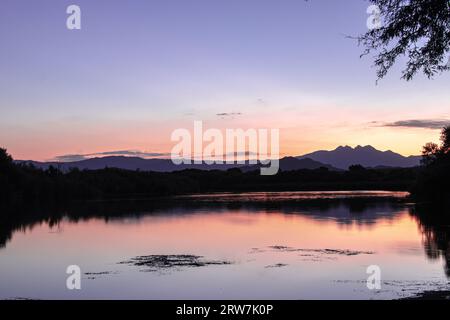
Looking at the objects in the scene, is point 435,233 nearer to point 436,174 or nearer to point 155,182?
point 436,174

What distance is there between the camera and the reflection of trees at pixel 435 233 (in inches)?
805

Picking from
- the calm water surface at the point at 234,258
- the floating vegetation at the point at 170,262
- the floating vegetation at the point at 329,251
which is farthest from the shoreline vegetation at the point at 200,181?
the floating vegetation at the point at 170,262

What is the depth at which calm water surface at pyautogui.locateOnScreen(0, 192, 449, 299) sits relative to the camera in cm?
1469

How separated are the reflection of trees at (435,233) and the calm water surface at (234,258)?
0.33 feet

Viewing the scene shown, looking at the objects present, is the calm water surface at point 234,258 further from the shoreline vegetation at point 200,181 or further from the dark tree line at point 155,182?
the dark tree line at point 155,182

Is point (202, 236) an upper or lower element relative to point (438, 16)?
lower

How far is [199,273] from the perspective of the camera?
1725 centimetres

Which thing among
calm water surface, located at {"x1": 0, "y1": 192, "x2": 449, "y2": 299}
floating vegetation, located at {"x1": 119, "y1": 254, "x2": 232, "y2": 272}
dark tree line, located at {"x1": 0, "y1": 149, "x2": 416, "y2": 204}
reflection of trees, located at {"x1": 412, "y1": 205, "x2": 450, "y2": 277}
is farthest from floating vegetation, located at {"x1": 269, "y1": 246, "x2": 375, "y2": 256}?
dark tree line, located at {"x1": 0, "y1": 149, "x2": 416, "y2": 204}

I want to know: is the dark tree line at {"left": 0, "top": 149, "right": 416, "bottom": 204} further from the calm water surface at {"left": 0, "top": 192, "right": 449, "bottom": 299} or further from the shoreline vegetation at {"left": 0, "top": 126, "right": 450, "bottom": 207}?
the calm water surface at {"left": 0, "top": 192, "right": 449, "bottom": 299}

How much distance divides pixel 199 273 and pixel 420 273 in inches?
258
